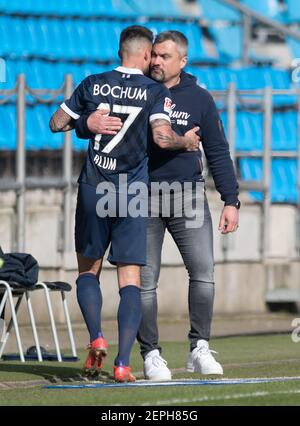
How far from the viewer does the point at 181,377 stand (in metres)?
8.02

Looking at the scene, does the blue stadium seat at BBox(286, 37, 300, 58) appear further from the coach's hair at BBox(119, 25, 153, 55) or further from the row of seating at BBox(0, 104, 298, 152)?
the coach's hair at BBox(119, 25, 153, 55)

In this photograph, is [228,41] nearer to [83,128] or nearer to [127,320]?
[83,128]

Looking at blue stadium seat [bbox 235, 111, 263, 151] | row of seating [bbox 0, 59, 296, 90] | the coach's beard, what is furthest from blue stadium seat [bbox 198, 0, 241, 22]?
the coach's beard

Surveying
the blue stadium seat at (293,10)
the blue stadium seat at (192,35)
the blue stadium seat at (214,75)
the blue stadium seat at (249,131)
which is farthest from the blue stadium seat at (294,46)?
the blue stadium seat at (249,131)

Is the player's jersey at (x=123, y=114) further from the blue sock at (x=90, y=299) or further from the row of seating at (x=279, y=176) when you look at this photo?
the row of seating at (x=279, y=176)

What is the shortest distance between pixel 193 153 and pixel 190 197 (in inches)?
11.7

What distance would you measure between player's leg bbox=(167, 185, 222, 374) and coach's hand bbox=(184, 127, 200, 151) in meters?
0.33

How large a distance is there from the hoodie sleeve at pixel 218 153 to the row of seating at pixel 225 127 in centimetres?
653

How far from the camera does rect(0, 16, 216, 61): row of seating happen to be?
58.7 ft

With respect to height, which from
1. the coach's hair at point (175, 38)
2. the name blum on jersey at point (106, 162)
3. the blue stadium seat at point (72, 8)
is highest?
the blue stadium seat at point (72, 8)

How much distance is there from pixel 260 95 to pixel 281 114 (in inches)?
90.0

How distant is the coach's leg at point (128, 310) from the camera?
738cm

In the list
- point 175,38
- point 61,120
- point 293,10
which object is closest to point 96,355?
point 61,120
